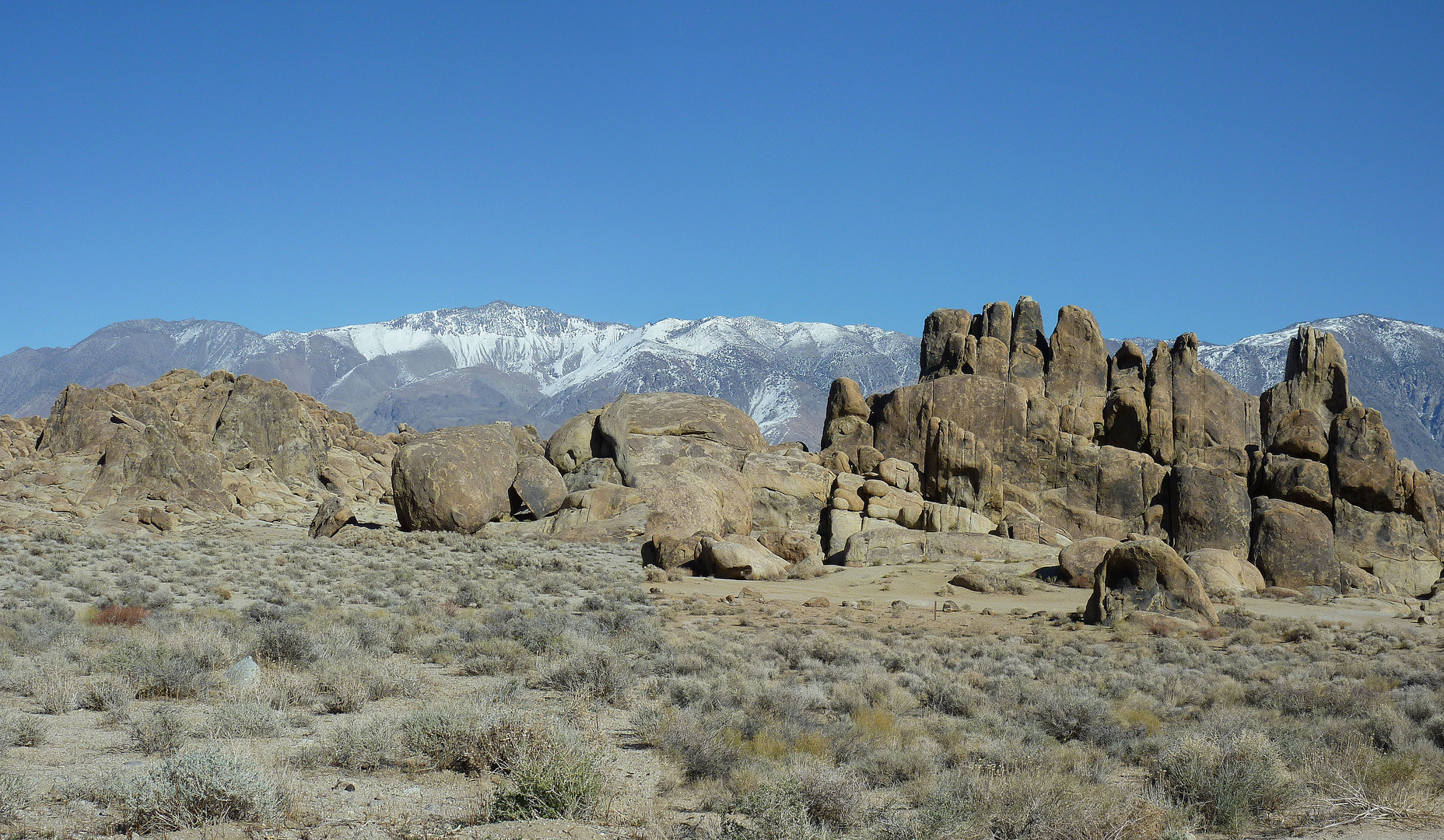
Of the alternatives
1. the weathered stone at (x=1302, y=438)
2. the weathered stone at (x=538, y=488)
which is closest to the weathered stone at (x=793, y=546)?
the weathered stone at (x=538, y=488)

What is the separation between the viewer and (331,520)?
114 ft

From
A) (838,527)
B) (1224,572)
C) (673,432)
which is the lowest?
(1224,572)

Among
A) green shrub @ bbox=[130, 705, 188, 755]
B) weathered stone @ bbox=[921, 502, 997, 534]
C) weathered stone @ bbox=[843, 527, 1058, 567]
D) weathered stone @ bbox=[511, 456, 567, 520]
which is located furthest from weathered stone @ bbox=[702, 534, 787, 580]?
green shrub @ bbox=[130, 705, 188, 755]

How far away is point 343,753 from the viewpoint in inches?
332

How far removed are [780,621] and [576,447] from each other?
18.6 meters

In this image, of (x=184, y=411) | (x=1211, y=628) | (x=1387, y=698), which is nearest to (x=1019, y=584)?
(x=1211, y=628)

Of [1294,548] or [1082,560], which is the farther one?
[1294,548]

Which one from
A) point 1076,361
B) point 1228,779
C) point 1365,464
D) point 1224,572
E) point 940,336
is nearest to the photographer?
point 1228,779

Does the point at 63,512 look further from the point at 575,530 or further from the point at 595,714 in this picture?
the point at 595,714

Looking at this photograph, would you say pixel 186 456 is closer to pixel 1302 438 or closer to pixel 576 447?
pixel 576 447

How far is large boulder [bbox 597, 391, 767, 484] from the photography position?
35.9 m

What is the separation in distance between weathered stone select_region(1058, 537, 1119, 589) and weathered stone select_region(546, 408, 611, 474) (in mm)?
16064

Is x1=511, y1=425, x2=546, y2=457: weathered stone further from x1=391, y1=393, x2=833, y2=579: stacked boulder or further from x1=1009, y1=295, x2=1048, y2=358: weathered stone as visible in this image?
x1=1009, y1=295, x2=1048, y2=358: weathered stone

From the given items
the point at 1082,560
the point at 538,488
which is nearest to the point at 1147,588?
the point at 1082,560
